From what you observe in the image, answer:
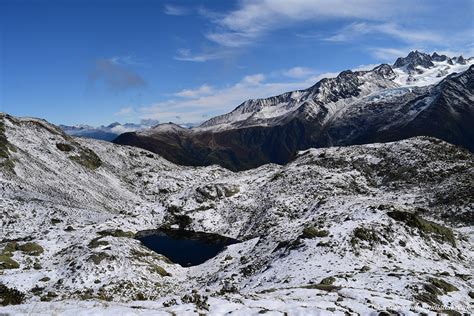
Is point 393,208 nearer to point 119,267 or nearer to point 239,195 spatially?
point 119,267

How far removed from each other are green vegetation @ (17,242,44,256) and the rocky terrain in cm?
33

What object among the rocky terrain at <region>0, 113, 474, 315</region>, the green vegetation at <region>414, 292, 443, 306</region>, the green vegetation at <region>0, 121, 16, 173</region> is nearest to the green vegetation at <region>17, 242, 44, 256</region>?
the rocky terrain at <region>0, 113, 474, 315</region>

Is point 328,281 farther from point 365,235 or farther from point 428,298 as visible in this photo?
point 365,235

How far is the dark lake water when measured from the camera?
6650 centimetres

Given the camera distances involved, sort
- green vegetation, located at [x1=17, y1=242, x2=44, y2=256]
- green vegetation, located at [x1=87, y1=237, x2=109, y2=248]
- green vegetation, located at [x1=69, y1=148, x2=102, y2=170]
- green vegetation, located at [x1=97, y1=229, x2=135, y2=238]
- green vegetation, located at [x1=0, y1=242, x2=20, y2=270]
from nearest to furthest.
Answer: green vegetation, located at [x1=0, y1=242, x2=20, y2=270] → green vegetation, located at [x1=87, y1=237, x2=109, y2=248] → green vegetation, located at [x1=17, y1=242, x2=44, y2=256] → green vegetation, located at [x1=97, y1=229, x2=135, y2=238] → green vegetation, located at [x1=69, y1=148, x2=102, y2=170]

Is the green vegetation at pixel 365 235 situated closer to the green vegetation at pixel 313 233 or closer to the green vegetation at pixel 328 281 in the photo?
the green vegetation at pixel 313 233

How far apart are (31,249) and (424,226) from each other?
51.9 meters

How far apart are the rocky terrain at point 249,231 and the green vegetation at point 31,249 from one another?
331 millimetres

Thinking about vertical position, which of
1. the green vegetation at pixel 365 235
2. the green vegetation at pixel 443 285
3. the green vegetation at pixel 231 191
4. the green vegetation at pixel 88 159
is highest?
the green vegetation at pixel 88 159

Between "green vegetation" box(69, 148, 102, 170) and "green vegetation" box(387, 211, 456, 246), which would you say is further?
"green vegetation" box(69, 148, 102, 170)

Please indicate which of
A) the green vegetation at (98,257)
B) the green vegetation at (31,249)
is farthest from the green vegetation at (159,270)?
the green vegetation at (31,249)

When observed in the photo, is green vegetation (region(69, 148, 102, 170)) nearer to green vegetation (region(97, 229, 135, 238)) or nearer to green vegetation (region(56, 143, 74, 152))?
green vegetation (region(56, 143, 74, 152))

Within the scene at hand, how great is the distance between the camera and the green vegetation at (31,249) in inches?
2099

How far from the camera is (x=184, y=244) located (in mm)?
74688
